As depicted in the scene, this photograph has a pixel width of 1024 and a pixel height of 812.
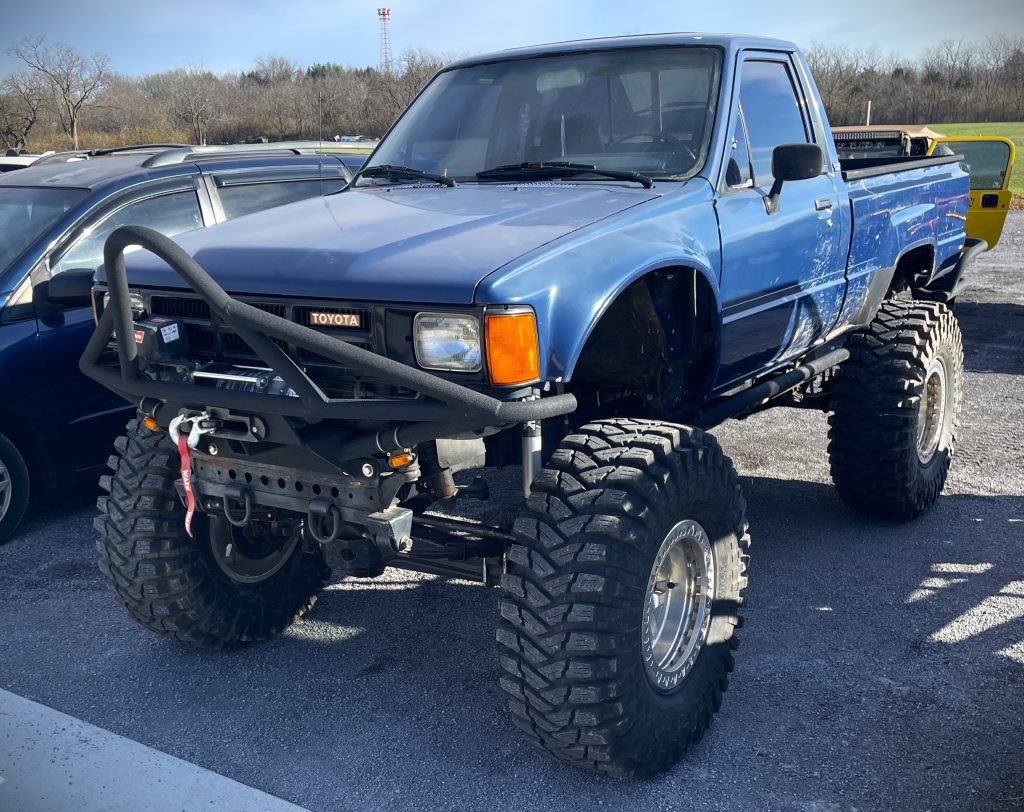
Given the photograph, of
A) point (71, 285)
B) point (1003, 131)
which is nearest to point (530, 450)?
point (71, 285)

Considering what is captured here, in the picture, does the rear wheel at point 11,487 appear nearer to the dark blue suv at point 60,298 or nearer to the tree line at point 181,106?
the dark blue suv at point 60,298

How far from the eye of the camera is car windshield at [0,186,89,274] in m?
5.59

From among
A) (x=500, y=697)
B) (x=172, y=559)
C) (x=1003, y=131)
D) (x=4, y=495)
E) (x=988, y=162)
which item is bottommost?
(x=500, y=697)

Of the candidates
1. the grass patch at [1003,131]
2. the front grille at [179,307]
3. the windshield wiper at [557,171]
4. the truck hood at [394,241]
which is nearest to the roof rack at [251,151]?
the truck hood at [394,241]

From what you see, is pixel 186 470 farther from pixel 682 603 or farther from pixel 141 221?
pixel 141 221

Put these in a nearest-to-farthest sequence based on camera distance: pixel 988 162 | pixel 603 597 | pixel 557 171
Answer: pixel 603 597 → pixel 557 171 → pixel 988 162

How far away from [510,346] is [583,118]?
1769 millimetres

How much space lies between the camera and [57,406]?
5465 mm

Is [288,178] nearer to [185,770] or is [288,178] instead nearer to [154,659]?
[154,659]

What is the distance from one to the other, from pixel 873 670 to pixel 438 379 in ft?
7.10

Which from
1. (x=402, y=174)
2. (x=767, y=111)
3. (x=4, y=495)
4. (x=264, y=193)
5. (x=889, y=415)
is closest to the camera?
(x=402, y=174)

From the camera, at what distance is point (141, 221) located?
5859 mm

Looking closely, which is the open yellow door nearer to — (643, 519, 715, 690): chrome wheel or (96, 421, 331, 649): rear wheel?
(643, 519, 715, 690): chrome wheel

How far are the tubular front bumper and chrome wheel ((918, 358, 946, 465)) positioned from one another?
326 cm
